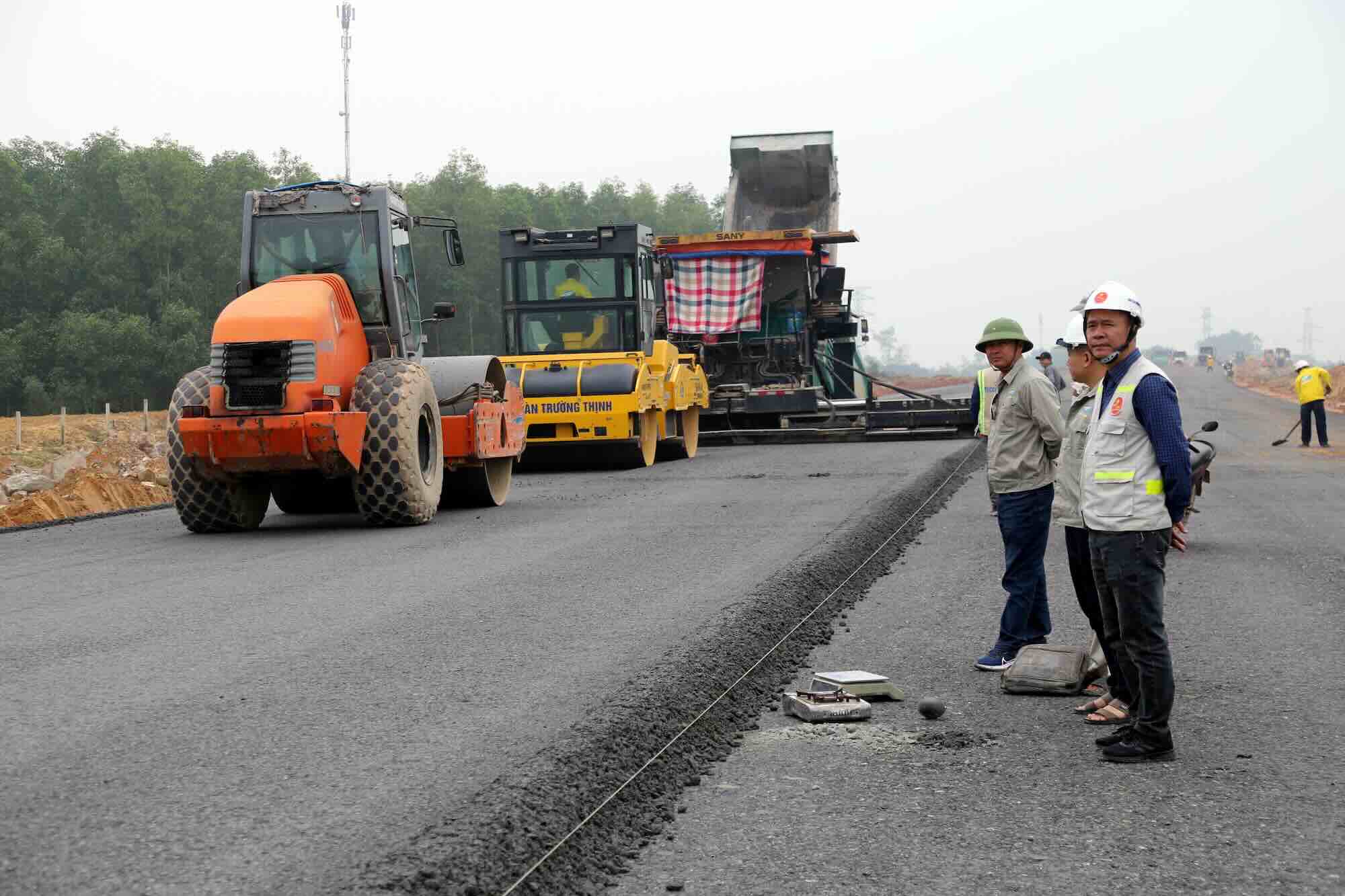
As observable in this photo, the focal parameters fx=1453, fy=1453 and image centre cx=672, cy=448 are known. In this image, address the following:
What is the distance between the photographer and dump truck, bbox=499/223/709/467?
2000 cm

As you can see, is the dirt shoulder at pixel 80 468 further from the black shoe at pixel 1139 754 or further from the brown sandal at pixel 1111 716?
the black shoe at pixel 1139 754

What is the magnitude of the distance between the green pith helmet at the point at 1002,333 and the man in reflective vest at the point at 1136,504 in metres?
1.55

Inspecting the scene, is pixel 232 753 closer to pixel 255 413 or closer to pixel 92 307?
pixel 255 413

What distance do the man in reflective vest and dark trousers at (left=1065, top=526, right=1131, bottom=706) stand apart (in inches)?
17.8

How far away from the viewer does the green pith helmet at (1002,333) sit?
6828 millimetres

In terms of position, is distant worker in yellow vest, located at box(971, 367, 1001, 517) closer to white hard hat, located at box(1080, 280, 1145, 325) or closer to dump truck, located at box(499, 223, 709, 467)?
white hard hat, located at box(1080, 280, 1145, 325)

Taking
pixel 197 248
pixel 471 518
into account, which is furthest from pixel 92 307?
pixel 471 518

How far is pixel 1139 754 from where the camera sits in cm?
521

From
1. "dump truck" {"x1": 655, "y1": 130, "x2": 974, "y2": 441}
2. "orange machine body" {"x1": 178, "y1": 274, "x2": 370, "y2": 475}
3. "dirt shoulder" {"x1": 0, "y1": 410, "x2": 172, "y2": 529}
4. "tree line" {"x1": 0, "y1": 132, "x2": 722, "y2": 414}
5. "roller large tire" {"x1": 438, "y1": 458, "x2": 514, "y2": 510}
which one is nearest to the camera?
"orange machine body" {"x1": 178, "y1": 274, "x2": 370, "y2": 475}

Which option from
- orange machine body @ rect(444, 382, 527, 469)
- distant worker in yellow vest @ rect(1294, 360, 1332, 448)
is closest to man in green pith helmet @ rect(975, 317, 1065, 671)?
orange machine body @ rect(444, 382, 527, 469)

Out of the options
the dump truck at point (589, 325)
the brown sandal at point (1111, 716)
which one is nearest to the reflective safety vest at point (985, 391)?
the brown sandal at point (1111, 716)

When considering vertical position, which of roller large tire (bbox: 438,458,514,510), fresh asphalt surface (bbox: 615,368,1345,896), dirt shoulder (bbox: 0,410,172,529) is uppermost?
roller large tire (bbox: 438,458,514,510)

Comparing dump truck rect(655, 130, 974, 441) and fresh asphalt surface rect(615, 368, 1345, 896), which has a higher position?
dump truck rect(655, 130, 974, 441)

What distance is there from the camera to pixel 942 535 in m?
12.2
